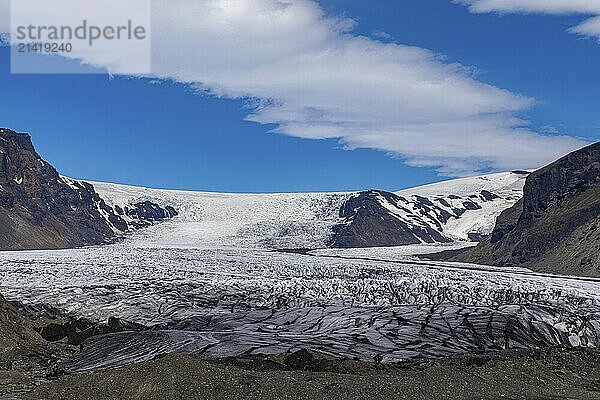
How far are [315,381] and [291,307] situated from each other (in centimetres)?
1155

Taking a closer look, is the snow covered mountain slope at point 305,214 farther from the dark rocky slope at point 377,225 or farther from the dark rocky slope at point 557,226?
the dark rocky slope at point 557,226

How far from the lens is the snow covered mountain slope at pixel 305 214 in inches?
2945

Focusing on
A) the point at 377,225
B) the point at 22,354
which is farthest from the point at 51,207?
the point at 22,354

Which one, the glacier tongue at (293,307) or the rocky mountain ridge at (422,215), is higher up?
the rocky mountain ridge at (422,215)

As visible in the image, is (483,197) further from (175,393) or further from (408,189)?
(175,393)

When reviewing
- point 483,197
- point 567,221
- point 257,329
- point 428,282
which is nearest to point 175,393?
point 257,329

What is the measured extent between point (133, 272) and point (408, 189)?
375ft

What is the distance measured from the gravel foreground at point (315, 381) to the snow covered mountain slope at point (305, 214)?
59.1 meters

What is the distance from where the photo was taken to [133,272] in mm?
27250

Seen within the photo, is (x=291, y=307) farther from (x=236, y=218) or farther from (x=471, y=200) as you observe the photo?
(x=471, y=200)

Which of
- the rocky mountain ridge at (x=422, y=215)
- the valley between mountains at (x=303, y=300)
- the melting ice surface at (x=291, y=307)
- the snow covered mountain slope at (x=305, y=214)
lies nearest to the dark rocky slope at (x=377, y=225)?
the rocky mountain ridge at (x=422, y=215)

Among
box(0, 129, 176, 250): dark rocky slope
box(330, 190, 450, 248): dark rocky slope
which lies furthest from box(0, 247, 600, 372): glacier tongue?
box(330, 190, 450, 248): dark rocky slope

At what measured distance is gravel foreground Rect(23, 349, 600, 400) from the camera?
7.55m

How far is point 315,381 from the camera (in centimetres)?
785
